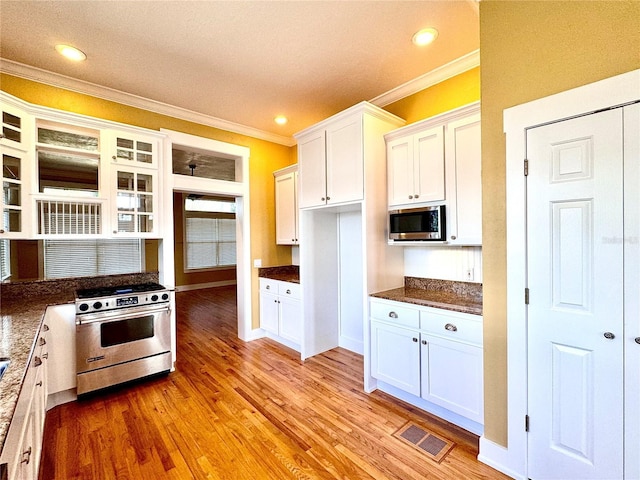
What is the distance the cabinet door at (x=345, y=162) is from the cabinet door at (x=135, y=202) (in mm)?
1935

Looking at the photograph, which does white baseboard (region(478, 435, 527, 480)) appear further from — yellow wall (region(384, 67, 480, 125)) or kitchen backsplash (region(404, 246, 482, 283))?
yellow wall (region(384, 67, 480, 125))

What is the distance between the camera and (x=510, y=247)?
1683 mm

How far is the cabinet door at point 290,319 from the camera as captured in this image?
354cm

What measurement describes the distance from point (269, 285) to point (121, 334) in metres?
1.75

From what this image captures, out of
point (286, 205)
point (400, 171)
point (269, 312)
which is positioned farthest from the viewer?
point (286, 205)

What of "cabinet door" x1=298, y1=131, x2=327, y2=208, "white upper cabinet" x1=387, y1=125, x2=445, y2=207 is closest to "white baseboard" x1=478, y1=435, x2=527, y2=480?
"white upper cabinet" x1=387, y1=125, x2=445, y2=207

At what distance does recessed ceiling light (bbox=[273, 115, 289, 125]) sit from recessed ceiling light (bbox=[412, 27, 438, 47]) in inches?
74.3

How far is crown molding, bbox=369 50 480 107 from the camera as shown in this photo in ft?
8.18

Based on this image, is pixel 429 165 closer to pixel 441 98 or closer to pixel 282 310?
pixel 441 98

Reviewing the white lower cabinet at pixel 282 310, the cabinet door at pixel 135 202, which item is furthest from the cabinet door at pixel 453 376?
the cabinet door at pixel 135 202

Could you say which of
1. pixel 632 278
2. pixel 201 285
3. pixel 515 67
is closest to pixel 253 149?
pixel 515 67

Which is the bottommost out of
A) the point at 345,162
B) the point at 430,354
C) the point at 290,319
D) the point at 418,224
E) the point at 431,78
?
the point at 290,319

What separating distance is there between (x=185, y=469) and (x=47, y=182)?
2692 millimetres

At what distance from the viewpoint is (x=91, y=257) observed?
315cm
